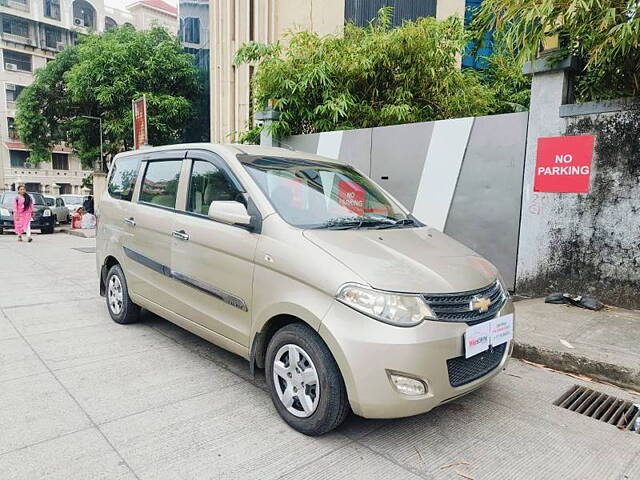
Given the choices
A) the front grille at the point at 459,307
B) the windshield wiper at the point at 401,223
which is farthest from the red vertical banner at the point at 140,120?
the front grille at the point at 459,307

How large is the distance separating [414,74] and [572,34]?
10.5 feet

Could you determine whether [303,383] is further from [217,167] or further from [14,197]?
[14,197]

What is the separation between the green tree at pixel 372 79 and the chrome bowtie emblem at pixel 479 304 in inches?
208

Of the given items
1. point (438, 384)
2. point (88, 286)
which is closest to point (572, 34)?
point (438, 384)

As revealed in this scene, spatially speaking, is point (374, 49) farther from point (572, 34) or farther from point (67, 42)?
point (67, 42)

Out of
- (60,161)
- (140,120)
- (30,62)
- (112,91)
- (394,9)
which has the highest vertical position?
(30,62)

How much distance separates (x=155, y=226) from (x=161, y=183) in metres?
0.42

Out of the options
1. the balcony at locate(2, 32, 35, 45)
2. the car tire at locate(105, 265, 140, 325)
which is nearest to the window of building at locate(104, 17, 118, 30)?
the balcony at locate(2, 32, 35, 45)

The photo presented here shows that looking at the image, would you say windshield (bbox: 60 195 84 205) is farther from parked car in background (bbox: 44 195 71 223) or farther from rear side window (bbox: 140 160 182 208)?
rear side window (bbox: 140 160 182 208)

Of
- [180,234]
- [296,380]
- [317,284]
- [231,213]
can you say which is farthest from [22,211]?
[317,284]

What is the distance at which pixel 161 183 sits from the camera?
4180mm

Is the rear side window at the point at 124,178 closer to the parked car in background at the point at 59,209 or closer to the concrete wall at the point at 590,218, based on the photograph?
the concrete wall at the point at 590,218

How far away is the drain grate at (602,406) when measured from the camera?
118 inches

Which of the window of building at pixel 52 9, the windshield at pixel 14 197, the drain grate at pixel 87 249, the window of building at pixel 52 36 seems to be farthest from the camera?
the window of building at pixel 52 36
